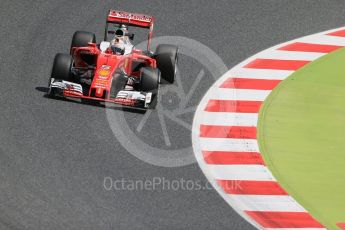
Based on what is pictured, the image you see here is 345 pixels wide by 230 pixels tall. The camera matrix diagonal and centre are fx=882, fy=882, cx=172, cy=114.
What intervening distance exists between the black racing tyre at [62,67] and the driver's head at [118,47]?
93 centimetres

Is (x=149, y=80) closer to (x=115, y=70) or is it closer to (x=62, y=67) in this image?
(x=115, y=70)

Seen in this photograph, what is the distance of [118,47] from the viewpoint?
15703 mm

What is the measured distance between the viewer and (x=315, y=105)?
52.4 ft

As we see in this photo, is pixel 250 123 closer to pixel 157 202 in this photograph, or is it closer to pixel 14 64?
pixel 157 202

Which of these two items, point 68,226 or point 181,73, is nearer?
point 68,226

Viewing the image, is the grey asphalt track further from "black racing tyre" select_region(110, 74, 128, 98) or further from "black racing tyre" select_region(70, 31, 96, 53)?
"black racing tyre" select_region(70, 31, 96, 53)

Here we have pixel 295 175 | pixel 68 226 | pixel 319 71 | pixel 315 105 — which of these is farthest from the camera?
pixel 319 71

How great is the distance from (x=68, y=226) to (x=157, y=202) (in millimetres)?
1474

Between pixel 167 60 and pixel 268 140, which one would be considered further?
pixel 167 60

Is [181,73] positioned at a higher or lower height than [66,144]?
higher

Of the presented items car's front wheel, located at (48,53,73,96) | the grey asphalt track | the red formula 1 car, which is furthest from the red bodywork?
car's front wheel, located at (48,53,73,96)

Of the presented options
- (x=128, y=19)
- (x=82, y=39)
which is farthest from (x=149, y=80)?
(x=82, y=39)

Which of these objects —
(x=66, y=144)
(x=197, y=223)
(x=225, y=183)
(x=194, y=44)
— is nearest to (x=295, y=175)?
(x=225, y=183)

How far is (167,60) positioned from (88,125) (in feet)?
7.63
